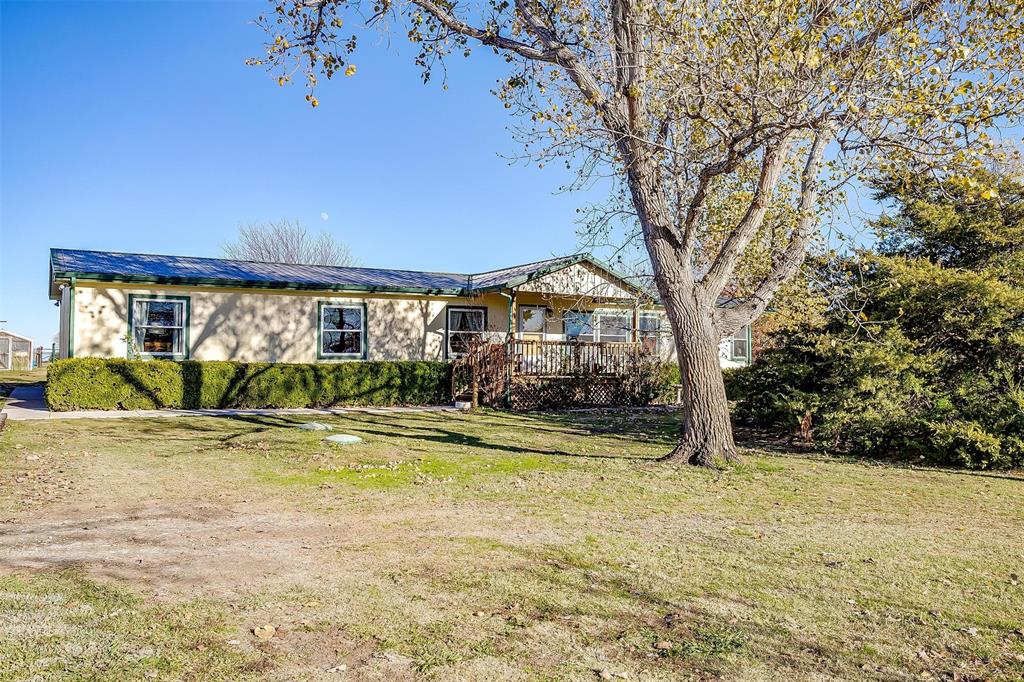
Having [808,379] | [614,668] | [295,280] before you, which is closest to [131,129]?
[295,280]

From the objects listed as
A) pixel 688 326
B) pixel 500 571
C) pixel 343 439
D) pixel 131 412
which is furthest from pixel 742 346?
pixel 500 571

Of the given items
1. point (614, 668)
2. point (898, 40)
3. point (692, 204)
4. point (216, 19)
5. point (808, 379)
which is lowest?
point (614, 668)

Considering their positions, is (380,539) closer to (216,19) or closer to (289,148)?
(216,19)

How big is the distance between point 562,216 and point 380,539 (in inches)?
263

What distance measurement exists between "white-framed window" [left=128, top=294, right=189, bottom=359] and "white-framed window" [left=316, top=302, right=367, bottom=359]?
3204mm

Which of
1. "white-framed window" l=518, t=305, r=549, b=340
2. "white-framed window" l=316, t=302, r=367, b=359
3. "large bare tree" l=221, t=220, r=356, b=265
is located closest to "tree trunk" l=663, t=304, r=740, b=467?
"white-framed window" l=316, t=302, r=367, b=359

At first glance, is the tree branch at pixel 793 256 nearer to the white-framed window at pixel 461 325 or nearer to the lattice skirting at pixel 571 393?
the lattice skirting at pixel 571 393

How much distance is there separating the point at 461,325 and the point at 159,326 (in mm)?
7705

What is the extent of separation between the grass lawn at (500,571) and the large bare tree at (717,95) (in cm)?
277

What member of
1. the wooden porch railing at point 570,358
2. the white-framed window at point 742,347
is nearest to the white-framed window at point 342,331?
the wooden porch railing at point 570,358

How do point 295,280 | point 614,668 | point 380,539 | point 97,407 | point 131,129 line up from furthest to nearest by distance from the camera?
point 131,129 < point 295,280 < point 97,407 < point 380,539 < point 614,668

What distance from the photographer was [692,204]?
8.66 meters

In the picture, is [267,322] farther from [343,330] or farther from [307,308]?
[343,330]

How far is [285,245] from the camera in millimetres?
46031
